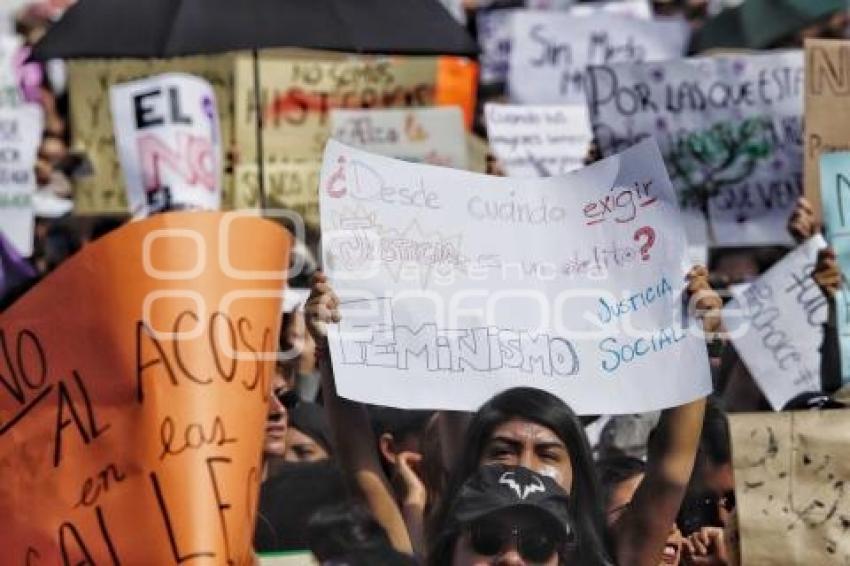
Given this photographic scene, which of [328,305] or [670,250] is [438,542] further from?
[670,250]

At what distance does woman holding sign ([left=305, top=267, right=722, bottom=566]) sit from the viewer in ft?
12.5

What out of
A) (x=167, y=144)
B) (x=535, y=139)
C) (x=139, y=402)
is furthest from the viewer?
(x=535, y=139)

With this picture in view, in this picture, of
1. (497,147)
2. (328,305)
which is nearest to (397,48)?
(497,147)

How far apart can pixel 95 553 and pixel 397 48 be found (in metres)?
2.75

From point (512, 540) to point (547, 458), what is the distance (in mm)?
241

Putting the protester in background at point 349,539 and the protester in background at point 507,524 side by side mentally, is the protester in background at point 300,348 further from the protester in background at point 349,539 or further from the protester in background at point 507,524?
the protester in background at point 507,524

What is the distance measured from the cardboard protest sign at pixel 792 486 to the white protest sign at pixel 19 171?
14.0 feet

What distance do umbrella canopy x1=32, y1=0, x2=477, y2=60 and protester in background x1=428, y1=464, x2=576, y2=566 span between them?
2378mm

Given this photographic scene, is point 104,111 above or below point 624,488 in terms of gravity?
below

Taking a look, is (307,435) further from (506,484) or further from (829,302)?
(829,302)

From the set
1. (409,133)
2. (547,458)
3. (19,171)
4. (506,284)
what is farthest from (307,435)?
(19,171)

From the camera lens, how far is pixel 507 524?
3.65m

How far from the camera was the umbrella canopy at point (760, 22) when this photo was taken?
7.92 meters

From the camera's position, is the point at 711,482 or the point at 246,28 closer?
the point at 711,482
